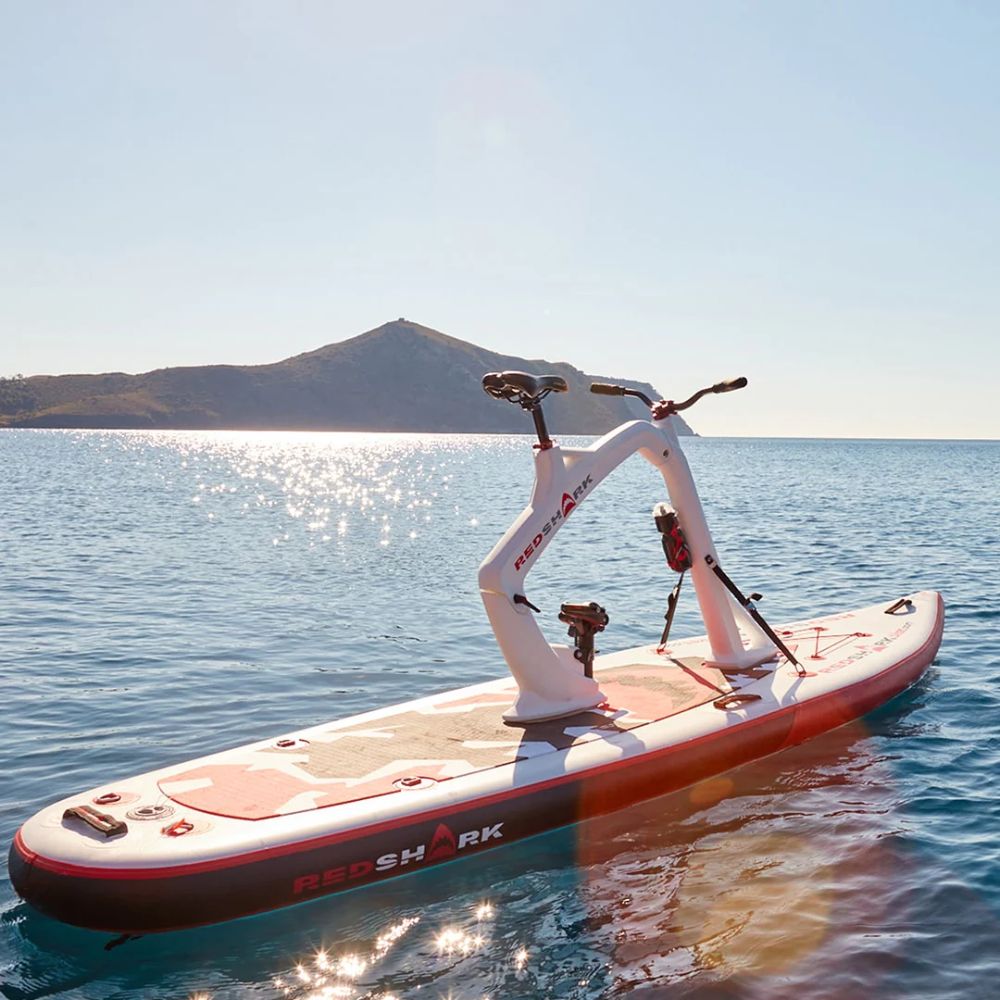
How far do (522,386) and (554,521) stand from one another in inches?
52.5

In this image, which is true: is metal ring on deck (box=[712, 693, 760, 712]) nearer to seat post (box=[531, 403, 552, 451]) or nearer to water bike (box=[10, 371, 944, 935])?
water bike (box=[10, 371, 944, 935])

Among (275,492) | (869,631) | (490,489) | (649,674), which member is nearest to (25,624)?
(649,674)

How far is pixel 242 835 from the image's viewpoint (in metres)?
6.60

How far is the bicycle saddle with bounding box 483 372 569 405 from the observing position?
8773mm

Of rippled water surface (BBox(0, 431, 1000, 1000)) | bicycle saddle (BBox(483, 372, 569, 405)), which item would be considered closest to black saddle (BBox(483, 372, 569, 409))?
bicycle saddle (BBox(483, 372, 569, 405))

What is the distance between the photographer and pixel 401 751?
8367 millimetres

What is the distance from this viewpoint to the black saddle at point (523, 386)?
8.77 meters

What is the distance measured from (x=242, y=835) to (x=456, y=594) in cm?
1491

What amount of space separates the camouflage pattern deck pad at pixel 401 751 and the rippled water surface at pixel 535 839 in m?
0.76

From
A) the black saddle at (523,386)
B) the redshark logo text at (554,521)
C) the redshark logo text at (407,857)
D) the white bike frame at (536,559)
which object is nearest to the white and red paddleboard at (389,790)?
the redshark logo text at (407,857)

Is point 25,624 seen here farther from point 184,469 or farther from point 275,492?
point 184,469

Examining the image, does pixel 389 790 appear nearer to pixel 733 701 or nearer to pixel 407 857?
pixel 407 857

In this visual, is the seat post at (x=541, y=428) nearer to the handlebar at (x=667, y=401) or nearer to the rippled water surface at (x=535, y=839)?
the handlebar at (x=667, y=401)

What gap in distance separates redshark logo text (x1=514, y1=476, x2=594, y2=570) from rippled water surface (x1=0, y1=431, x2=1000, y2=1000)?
2.44m
